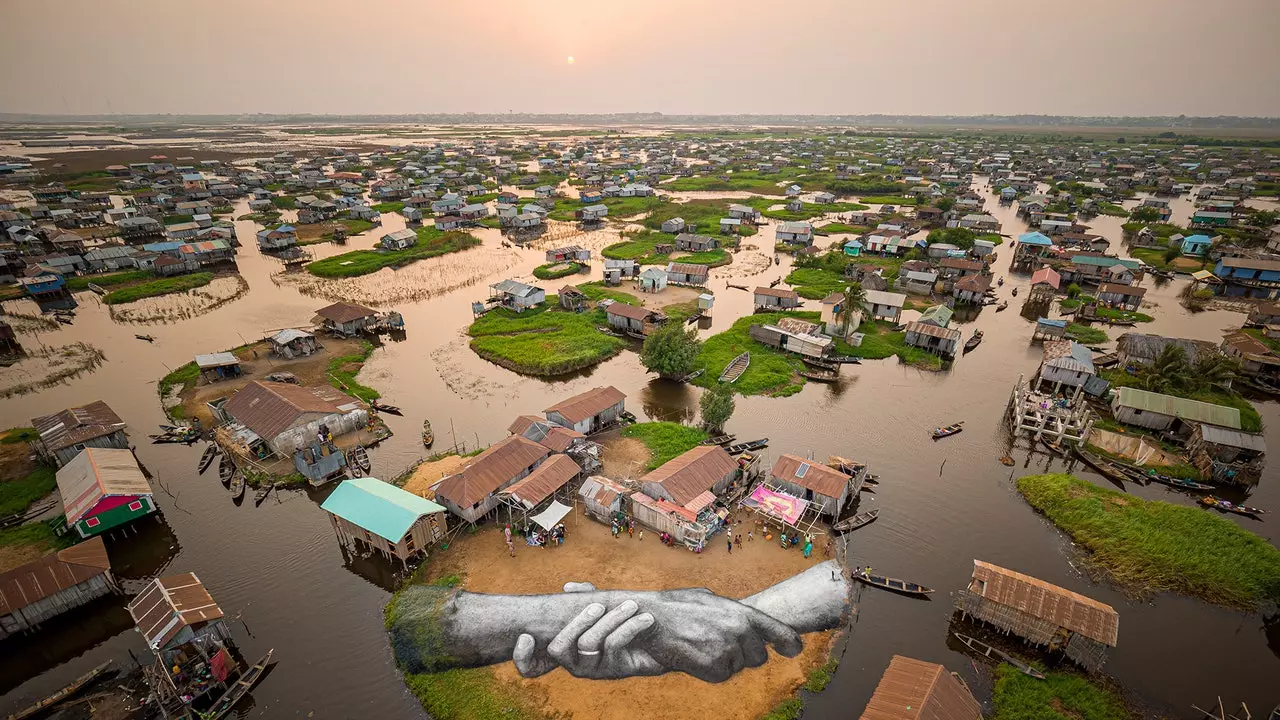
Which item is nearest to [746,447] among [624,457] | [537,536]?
[624,457]

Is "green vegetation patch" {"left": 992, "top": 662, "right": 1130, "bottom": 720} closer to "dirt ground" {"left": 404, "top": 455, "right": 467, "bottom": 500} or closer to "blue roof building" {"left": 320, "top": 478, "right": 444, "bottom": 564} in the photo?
"blue roof building" {"left": 320, "top": 478, "right": 444, "bottom": 564}

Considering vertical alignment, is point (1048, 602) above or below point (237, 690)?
above

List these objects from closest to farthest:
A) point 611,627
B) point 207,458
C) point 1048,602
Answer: point 1048,602
point 611,627
point 207,458

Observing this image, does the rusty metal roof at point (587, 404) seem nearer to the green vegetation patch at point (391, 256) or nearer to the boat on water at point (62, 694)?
the boat on water at point (62, 694)

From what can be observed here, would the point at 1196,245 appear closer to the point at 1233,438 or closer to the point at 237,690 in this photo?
the point at 1233,438

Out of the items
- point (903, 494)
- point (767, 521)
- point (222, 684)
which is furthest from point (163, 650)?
point (903, 494)

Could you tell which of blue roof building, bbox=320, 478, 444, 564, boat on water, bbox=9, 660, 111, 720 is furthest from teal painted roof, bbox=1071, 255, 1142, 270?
boat on water, bbox=9, 660, 111, 720
